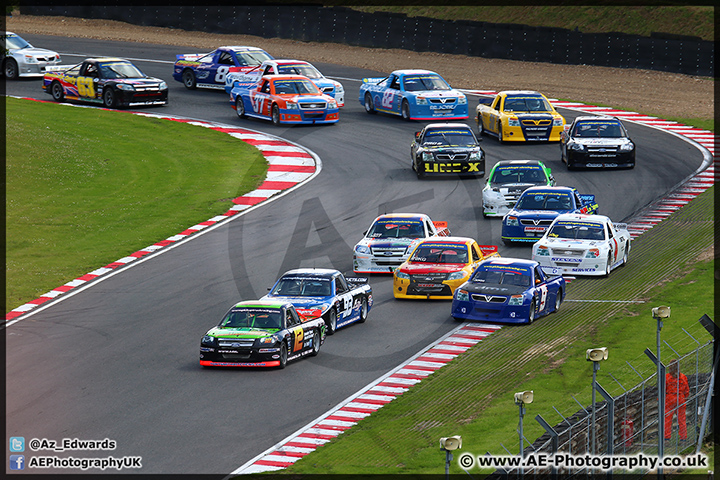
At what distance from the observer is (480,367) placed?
20.3 meters

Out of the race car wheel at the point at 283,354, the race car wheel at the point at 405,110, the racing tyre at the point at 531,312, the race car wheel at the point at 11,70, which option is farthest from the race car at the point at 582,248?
the race car wheel at the point at 11,70

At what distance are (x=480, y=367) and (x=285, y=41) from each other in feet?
132

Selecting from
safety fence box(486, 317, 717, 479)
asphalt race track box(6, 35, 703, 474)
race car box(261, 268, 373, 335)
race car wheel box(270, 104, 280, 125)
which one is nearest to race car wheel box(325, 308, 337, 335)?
race car box(261, 268, 373, 335)

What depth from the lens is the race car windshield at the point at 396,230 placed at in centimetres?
2789

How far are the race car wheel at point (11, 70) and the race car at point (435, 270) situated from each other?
29.8m

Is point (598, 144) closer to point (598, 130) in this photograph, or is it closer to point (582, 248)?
point (598, 130)

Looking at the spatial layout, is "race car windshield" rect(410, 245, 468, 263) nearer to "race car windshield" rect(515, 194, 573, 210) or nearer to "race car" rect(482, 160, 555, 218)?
"race car windshield" rect(515, 194, 573, 210)

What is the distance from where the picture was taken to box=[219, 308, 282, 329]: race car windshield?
20.7m

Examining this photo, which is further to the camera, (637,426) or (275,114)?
(275,114)

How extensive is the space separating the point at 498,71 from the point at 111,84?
57.1 feet

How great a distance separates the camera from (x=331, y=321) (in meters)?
22.5

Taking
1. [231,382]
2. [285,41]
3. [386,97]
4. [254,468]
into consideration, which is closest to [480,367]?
[231,382]

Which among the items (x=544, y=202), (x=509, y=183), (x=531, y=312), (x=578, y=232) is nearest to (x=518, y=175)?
(x=509, y=183)

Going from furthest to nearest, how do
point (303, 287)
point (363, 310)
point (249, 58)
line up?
1. point (249, 58)
2. point (363, 310)
3. point (303, 287)
